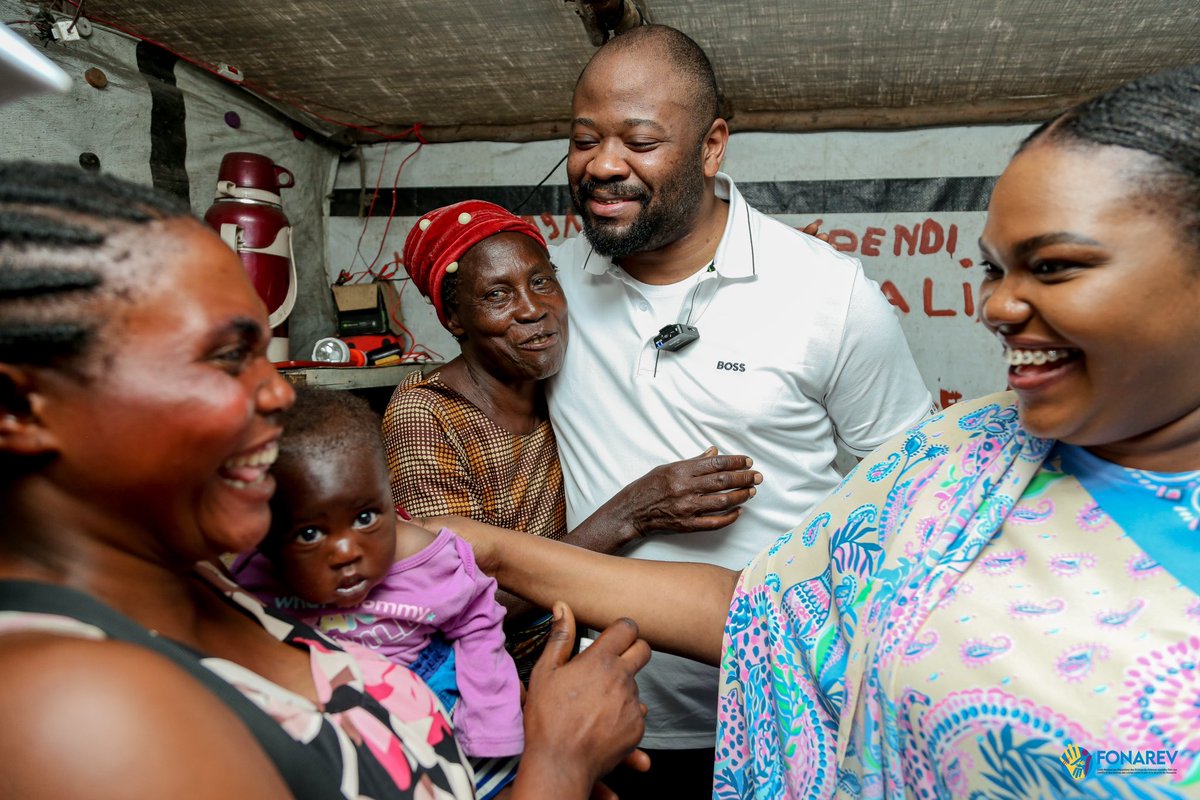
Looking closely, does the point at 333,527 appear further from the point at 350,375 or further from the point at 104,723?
the point at 350,375

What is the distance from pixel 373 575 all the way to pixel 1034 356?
103 centimetres

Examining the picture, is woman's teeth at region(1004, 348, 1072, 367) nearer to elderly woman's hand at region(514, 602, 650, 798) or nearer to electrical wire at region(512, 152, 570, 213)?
elderly woman's hand at region(514, 602, 650, 798)

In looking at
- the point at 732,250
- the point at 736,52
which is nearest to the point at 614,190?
the point at 732,250

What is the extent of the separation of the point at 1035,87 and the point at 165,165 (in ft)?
10.7

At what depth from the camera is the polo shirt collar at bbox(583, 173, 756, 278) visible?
6.73 feet

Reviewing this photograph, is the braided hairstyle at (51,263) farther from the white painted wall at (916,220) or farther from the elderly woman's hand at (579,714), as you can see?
the white painted wall at (916,220)

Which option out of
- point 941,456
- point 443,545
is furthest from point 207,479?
point 941,456

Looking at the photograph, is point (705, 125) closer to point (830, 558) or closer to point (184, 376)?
point (830, 558)

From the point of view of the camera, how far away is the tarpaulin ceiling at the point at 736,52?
2455mm

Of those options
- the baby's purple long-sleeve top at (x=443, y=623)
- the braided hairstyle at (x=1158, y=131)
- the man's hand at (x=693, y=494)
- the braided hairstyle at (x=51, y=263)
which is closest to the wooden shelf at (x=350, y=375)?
the man's hand at (x=693, y=494)

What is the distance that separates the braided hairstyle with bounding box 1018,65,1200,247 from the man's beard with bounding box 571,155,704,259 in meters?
1.06

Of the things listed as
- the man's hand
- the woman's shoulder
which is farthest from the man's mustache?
the woman's shoulder

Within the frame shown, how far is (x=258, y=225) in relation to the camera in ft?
9.28

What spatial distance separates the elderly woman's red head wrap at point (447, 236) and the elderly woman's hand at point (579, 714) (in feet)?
3.47
